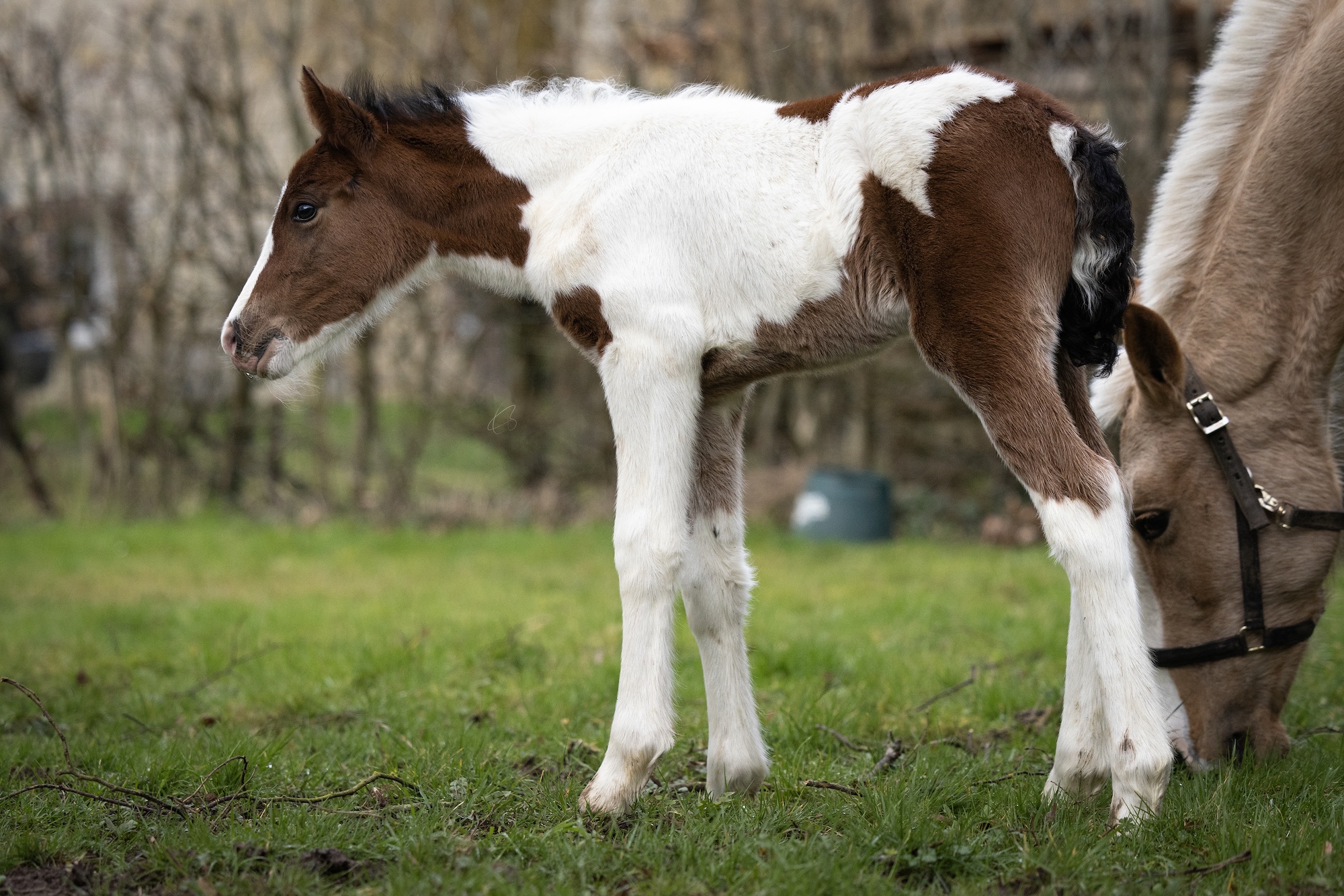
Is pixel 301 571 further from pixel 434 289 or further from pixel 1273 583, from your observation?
pixel 1273 583

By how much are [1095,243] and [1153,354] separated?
58 cm

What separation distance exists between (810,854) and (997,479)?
6954 millimetres

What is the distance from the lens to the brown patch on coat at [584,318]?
3031mm

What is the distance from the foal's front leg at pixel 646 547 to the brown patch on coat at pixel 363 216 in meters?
0.63

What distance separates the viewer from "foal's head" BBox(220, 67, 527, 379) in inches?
129

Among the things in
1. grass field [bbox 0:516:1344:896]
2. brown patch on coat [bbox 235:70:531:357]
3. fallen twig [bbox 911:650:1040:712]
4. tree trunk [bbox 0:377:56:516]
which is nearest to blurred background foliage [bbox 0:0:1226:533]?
tree trunk [bbox 0:377:56:516]

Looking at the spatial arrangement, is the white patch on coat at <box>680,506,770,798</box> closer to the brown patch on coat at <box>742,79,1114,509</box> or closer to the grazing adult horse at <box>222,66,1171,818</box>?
the grazing adult horse at <box>222,66,1171,818</box>

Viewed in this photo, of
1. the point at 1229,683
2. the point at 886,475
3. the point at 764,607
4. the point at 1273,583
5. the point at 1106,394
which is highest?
the point at 1106,394

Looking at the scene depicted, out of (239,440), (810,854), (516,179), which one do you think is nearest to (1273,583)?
(810,854)

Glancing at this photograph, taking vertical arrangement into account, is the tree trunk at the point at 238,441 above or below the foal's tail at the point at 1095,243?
below

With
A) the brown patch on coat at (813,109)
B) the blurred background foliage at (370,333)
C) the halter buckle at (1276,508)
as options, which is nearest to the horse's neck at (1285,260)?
the halter buckle at (1276,508)

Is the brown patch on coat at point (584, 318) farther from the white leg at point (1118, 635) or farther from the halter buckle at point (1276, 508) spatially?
the halter buckle at point (1276, 508)

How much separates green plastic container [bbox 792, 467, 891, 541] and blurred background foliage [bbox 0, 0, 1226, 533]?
502 mm

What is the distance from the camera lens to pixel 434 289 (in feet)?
31.9
